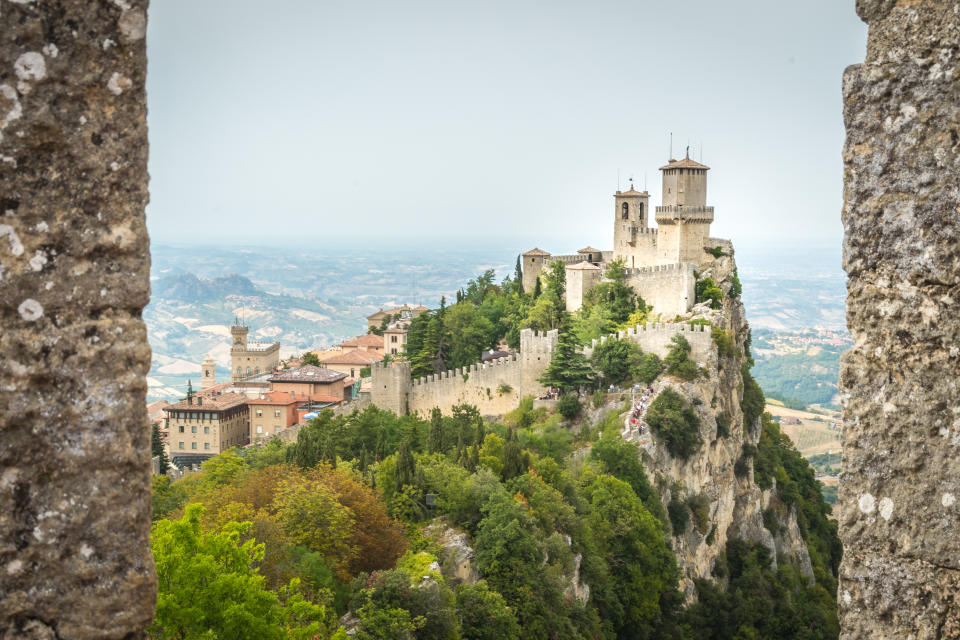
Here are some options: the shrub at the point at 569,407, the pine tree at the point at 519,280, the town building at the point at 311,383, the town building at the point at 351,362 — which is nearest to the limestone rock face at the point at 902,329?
the shrub at the point at 569,407

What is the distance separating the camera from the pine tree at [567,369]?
52.5 meters

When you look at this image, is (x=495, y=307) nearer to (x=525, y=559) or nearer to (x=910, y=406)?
(x=525, y=559)

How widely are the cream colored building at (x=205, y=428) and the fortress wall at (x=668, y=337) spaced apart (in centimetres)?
3032

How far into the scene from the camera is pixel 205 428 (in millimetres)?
69875

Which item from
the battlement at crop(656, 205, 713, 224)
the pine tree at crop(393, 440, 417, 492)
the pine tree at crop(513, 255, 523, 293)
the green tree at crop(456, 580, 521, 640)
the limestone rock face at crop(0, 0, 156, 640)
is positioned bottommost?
the green tree at crop(456, 580, 521, 640)

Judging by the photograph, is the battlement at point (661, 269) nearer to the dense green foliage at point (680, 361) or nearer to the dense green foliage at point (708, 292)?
the dense green foliage at point (708, 292)

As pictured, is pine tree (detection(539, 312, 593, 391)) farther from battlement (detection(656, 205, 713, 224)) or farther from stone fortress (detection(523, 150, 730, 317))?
battlement (detection(656, 205, 713, 224))

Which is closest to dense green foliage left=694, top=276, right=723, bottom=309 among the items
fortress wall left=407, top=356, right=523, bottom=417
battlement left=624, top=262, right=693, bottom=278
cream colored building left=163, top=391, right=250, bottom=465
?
battlement left=624, top=262, right=693, bottom=278

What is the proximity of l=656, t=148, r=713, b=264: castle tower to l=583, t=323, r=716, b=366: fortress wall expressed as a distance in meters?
8.17

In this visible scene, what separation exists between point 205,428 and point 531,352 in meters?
27.9

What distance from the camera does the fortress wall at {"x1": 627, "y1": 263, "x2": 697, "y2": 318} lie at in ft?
181

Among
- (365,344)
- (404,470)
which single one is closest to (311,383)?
(365,344)

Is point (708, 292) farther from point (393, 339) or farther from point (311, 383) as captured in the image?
point (393, 339)

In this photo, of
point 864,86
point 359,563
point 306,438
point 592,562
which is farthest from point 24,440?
point 592,562
